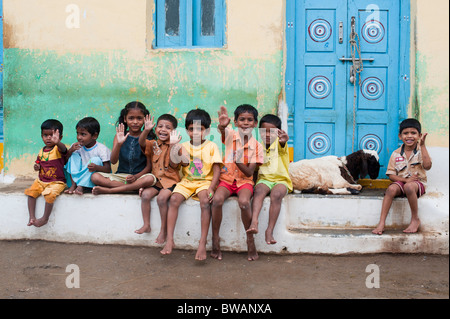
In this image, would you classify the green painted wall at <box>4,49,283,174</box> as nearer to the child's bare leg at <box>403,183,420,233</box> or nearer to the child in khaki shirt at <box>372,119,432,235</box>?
the child in khaki shirt at <box>372,119,432,235</box>

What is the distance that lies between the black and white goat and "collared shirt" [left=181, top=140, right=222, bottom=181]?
88cm

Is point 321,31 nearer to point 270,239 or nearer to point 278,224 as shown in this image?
point 278,224

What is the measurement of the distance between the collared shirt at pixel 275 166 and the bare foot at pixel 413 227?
1.06 m

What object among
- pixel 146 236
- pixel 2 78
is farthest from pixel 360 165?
pixel 2 78

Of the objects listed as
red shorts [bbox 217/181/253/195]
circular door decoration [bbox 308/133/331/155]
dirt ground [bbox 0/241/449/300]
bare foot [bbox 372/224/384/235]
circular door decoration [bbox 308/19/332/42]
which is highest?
circular door decoration [bbox 308/19/332/42]

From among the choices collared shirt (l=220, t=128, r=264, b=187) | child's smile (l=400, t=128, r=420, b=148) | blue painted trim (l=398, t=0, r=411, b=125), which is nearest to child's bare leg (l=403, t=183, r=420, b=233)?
child's smile (l=400, t=128, r=420, b=148)

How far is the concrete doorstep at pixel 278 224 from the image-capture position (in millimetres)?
3918

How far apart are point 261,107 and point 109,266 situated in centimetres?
218

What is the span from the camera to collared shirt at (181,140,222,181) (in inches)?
159

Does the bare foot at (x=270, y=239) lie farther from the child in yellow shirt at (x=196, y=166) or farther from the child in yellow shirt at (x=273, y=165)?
the child in yellow shirt at (x=196, y=166)

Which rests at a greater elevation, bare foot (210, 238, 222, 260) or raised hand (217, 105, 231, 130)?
raised hand (217, 105, 231, 130)

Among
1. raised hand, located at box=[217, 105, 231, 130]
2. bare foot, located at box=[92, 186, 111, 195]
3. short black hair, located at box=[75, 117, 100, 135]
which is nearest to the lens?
raised hand, located at box=[217, 105, 231, 130]

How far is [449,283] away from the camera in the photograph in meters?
3.31

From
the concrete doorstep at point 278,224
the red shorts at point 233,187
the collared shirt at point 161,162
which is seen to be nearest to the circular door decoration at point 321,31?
the concrete doorstep at point 278,224
